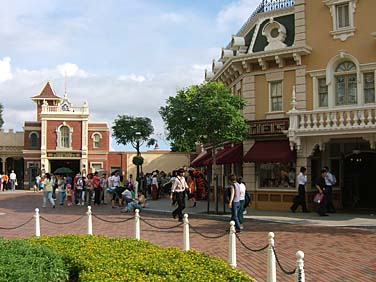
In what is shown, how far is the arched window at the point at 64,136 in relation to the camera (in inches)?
2162

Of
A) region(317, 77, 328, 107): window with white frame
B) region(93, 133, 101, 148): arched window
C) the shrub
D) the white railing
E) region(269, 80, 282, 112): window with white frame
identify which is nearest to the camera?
the shrub

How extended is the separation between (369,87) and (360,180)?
5.34 metres

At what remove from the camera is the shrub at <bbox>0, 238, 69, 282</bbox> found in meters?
7.13

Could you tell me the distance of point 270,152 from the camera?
22.0 metres

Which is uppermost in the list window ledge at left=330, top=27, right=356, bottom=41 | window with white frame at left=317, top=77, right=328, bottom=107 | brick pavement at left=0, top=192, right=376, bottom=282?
window ledge at left=330, top=27, right=356, bottom=41

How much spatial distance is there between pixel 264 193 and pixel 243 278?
15.9m

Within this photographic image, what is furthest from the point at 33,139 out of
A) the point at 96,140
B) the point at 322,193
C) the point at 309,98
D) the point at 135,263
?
the point at 135,263

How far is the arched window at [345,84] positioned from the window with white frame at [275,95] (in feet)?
7.89

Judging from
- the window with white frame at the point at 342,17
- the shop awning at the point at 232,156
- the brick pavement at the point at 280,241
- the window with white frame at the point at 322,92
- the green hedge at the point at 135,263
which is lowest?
the brick pavement at the point at 280,241

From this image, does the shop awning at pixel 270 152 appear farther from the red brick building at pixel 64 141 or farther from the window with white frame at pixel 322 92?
the red brick building at pixel 64 141

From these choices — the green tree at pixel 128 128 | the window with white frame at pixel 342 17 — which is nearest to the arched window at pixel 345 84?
the window with white frame at pixel 342 17

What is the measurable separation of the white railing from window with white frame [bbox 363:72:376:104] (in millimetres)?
1545

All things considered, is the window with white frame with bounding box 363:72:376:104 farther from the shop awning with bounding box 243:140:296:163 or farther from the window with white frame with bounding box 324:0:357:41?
the shop awning with bounding box 243:140:296:163

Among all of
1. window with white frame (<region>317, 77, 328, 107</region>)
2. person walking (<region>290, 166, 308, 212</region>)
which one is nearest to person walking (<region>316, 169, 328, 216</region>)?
person walking (<region>290, 166, 308, 212</region>)
